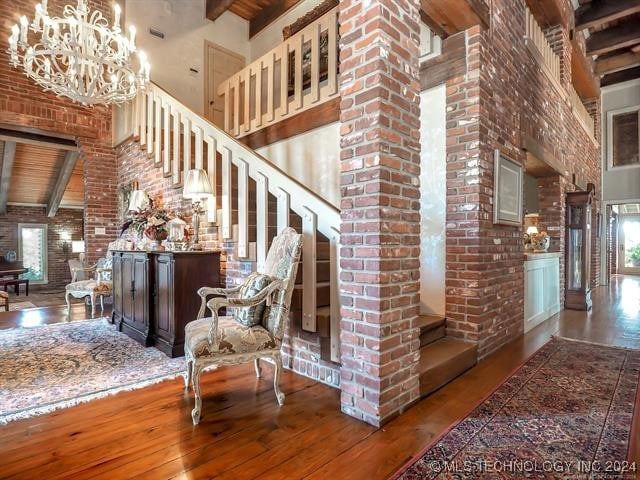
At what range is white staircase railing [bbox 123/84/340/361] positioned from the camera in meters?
2.62

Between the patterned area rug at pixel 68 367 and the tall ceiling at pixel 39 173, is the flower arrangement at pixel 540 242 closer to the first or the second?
the patterned area rug at pixel 68 367

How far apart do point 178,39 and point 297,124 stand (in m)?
3.41

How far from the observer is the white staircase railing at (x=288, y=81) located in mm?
3948

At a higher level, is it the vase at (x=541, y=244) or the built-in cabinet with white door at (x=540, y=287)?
the vase at (x=541, y=244)

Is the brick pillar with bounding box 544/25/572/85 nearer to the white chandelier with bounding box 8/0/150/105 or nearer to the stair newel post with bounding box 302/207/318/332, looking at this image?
the stair newel post with bounding box 302/207/318/332

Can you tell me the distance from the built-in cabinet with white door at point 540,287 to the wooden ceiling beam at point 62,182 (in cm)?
867

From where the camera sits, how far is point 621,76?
8.69m

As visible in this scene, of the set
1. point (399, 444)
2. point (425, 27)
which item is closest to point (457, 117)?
point (425, 27)

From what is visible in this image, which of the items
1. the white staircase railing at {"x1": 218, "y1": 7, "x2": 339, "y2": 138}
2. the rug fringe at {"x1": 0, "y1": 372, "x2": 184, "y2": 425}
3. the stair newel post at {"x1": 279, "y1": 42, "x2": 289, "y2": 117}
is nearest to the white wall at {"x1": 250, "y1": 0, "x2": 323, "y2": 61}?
the white staircase railing at {"x1": 218, "y1": 7, "x2": 339, "y2": 138}

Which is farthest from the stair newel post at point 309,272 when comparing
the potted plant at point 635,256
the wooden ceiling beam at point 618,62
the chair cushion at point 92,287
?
the potted plant at point 635,256

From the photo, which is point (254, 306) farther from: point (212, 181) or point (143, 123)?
point (143, 123)

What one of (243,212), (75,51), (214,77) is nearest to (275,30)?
(214,77)

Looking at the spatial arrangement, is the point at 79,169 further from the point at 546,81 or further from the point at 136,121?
the point at 546,81

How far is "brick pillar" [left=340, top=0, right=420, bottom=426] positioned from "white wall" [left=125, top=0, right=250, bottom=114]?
4753mm
